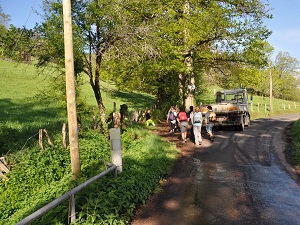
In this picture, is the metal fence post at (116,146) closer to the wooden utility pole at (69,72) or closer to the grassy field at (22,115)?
the wooden utility pole at (69,72)

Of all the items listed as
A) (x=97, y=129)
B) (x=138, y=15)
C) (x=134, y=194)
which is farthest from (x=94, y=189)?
(x=138, y=15)

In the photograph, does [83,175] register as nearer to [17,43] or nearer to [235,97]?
[17,43]

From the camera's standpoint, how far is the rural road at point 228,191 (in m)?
5.86

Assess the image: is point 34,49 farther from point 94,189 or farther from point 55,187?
point 94,189

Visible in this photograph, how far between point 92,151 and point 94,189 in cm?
380

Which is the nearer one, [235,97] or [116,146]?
[116,146]

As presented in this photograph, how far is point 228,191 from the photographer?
7.32 m

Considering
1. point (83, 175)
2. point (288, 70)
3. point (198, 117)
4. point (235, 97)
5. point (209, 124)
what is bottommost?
point (83, 175)

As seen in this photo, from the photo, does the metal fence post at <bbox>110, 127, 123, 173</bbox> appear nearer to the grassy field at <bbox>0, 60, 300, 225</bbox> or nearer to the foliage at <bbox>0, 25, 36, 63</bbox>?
the grassy field at <bbox>0, 60, 300, 225</bbox>

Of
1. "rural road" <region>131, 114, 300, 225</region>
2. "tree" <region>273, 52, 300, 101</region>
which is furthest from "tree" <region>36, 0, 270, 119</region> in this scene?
"tree" <region>273, 52, 300, 101</region>

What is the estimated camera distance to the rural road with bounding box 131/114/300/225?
231 inches

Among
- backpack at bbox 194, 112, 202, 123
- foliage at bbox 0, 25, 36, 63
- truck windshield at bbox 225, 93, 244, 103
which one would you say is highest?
foliage at bbox 0, 25, 36, 63

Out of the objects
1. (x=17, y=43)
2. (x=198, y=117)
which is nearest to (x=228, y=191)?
(x=198, y=117)

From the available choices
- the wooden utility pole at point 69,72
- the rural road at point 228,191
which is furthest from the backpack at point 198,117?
the wooden utility pole at point 69,72
